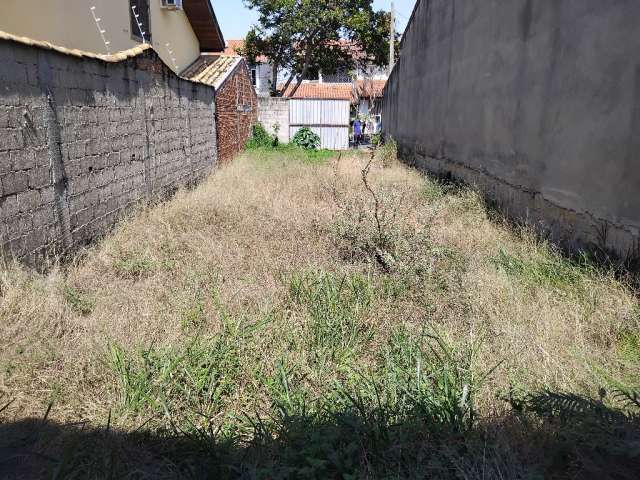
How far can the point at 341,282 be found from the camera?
146 inches

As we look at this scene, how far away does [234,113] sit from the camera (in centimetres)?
1441

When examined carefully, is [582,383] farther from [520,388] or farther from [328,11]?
[328,11]

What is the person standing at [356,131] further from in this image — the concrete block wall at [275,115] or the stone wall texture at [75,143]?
the stone wall texture at [75,143]

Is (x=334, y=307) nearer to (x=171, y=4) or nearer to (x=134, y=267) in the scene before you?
(x=134, y=267)

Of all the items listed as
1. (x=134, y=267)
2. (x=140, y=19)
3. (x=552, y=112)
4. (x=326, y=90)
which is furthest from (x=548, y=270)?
(x=326, y=90)

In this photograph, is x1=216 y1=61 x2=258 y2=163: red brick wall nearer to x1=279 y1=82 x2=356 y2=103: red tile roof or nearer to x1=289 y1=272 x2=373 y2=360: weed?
x1=289 y1=272 x2=373 y2=360: weed

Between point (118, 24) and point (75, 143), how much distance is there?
4.76 meters

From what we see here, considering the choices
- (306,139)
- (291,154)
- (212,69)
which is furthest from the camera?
(306,139)

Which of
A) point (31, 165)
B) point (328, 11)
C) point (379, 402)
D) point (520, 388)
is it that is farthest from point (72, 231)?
point (328, 11)

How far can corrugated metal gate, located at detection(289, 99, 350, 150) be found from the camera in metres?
20.0

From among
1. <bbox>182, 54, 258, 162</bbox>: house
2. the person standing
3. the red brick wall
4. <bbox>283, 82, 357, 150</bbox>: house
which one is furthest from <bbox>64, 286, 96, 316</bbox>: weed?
the person standing

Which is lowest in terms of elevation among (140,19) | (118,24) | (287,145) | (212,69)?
(287,145)

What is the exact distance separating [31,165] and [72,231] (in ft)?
2.99

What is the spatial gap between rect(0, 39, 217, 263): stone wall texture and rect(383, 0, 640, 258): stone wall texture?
4.77 meters
